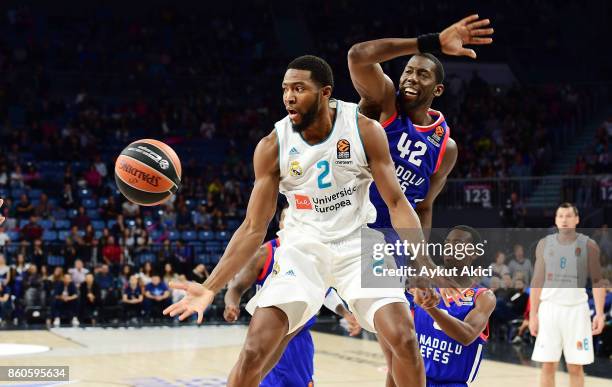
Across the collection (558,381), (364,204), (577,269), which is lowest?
→ (558,381)

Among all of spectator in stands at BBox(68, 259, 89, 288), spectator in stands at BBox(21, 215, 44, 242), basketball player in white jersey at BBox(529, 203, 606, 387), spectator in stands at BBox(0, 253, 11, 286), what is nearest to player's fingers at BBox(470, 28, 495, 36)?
basketball player in white jersey at BBox(529, 203, 606, 387)

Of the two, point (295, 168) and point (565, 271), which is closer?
point (295, 168)

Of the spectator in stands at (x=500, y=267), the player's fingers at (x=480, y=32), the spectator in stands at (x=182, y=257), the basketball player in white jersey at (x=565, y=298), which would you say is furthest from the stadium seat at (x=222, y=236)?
the player's fingers at (x=480, y=32)

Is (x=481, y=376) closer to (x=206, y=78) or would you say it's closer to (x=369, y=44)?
(x=369, y=44)

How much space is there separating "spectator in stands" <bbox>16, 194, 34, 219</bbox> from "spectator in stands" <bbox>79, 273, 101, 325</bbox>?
104 inches

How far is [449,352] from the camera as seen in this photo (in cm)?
532

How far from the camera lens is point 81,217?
1706cm

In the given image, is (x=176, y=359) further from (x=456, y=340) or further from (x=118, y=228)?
(x=456, y=340)

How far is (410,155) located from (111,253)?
442 inches

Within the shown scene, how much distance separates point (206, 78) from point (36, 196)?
713cm

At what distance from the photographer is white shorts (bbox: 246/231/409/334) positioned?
4602mm

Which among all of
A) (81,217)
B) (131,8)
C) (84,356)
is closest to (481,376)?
(84,356)

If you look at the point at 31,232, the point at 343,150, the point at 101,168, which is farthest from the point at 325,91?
the point at 101,168

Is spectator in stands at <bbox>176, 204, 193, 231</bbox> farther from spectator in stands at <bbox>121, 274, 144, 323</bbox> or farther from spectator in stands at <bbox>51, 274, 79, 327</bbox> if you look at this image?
spectator in stands at <bbox>51, 274, 79, 327</bbox>
